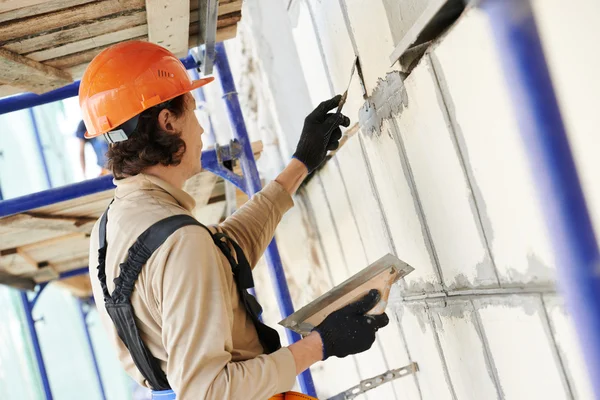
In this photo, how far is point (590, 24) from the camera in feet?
3.53

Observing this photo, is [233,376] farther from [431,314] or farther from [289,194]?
[289,194]

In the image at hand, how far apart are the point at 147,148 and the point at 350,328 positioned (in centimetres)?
87

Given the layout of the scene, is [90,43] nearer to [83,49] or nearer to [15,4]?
[83,49]

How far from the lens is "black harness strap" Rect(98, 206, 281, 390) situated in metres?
1.76

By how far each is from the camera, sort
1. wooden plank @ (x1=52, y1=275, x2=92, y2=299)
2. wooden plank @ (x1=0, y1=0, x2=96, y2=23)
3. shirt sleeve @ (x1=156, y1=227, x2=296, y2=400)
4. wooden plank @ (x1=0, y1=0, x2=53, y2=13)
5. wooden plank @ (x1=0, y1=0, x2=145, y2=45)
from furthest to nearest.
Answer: wooden plank @ (x1=52, y1=275, x2=92, y2=299), wooden plank @ (x1=0, y1=0, x2=145, y2=45), wooden plank @ (x1=0, y1=0, x2=96, y2=23), wooden plank @ (x1=0, y1=0, x2=53, y2=13), shirt sleeve @ (x1=156, y1=227, x2=296, y2=400)

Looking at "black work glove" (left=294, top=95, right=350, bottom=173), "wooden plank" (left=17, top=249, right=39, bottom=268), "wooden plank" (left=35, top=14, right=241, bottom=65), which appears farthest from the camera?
"wooden plank" (left=17, top=249, right=39, bottom=268)

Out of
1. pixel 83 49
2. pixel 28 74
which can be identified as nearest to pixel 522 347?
pixel 83 49

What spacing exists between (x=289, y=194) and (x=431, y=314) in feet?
2.60

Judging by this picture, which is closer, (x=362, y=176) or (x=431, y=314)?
(x=431, y=314)

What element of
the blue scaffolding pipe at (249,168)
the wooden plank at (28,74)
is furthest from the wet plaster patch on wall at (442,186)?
the wooden plank at (28,74)

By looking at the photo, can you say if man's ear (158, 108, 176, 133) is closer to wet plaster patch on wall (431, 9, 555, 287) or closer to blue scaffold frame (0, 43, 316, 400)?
wet plaster patch on wall (431, 9, 555, 287)

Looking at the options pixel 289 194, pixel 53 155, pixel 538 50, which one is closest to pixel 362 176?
pixel 289 194

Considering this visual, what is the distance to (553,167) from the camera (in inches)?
50.2

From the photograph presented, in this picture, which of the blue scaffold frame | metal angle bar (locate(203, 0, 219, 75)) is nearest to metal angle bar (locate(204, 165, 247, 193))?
the blue scaffold frame
